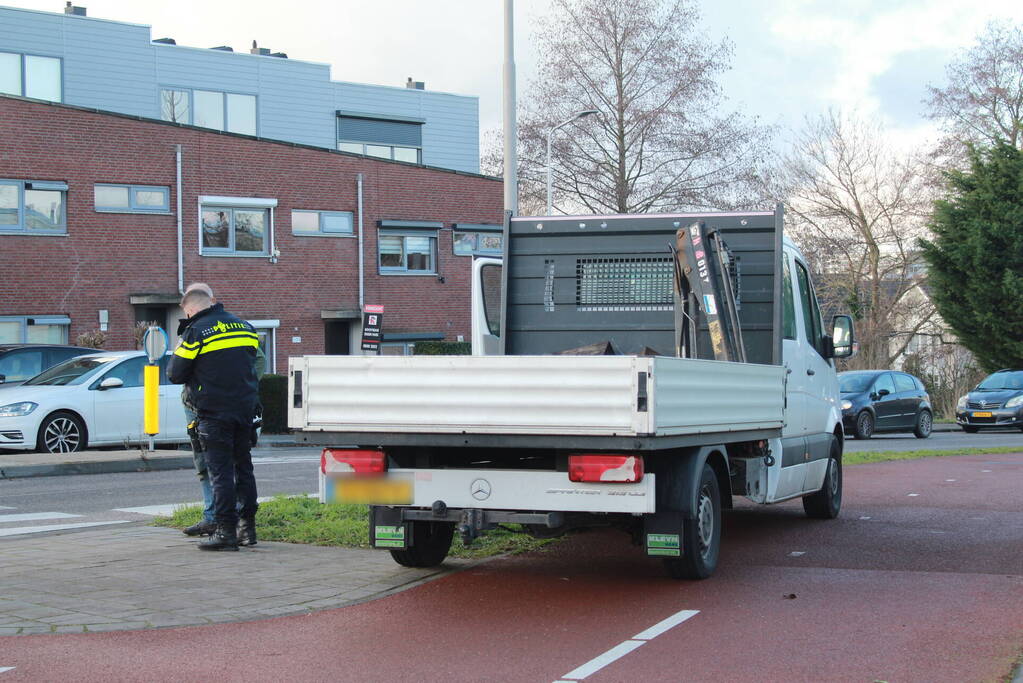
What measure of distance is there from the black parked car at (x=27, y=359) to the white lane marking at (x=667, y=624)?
1483 centimetres

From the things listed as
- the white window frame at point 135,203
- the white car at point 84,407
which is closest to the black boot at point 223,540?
the white car at point 84,407

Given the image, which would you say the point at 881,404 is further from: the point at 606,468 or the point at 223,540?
the point at 606,468

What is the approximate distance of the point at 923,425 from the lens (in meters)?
27.9

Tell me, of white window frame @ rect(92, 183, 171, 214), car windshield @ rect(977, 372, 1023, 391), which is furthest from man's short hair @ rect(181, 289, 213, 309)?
car windshield @ rect(977, 372, 1023, 391)

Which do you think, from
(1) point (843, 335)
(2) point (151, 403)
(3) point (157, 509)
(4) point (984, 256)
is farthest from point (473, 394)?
(4) point (984, 256)

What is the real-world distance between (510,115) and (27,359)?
891cm

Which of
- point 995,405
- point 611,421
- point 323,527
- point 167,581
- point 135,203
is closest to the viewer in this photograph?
point 611,421

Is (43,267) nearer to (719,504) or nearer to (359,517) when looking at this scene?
(359,517)

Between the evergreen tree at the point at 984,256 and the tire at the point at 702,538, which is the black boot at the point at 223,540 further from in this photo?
the evergreen tree at the point at 984,256

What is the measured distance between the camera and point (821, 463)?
10523mm

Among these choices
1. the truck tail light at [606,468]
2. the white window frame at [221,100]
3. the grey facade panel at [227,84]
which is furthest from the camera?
the white window frame at [221,100]

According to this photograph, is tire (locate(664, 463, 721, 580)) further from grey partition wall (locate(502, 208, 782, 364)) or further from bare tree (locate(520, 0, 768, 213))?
bare tree (locate(520, 0, 768, 213))

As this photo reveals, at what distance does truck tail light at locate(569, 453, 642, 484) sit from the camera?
262 inches

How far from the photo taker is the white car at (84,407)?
56.3 feet
